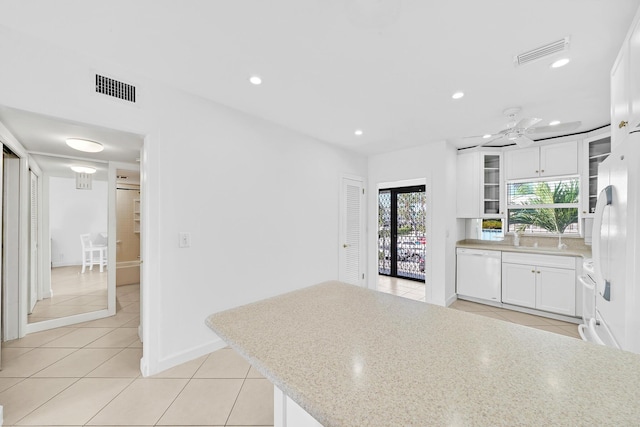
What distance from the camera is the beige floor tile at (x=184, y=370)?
211 centimetres

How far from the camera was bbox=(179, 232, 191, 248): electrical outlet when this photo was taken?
2268mm

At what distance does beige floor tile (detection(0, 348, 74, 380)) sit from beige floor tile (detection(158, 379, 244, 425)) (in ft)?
4.60

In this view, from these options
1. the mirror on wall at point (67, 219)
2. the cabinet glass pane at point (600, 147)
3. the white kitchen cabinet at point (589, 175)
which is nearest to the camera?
the mirror on wall at point (67, 219)

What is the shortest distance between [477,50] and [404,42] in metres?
0.53

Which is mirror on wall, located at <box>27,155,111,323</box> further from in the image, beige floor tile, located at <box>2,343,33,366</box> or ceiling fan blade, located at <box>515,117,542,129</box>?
ceiling fan blade, located at <box>515,117,542,129</box>

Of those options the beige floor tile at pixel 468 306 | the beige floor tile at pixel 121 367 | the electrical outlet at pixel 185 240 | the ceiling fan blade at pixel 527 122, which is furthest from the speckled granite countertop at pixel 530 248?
the beige floor tile at pixel 121 367

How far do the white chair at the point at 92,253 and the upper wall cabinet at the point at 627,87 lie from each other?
6.04m

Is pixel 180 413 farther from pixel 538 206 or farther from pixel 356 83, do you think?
pixel 538 206

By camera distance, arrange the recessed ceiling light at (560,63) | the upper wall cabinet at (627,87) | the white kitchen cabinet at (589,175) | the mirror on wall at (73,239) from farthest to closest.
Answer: the mirror on wall at (73,239)
the white kitchen cabinet at (589,175)
the recessed ceiling light at (560,63)
the upper wall cabinet at (627,87)

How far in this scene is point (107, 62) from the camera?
1857 mm

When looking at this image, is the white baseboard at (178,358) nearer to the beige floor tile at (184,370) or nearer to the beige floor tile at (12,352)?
the beige floor tile at (184,370)

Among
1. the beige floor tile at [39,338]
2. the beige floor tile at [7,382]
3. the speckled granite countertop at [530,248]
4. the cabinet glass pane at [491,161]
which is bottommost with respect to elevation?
the beige floor tile at [39,338]

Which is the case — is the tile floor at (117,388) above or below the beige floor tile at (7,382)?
below

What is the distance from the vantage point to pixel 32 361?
90.1 inches
